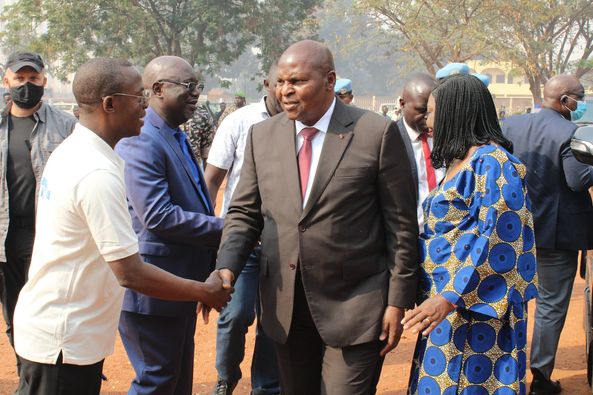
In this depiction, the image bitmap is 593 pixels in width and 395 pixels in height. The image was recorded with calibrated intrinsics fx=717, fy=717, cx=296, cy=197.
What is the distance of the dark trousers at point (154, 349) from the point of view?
11.8 ft

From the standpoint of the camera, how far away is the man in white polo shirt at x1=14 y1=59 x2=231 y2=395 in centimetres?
255

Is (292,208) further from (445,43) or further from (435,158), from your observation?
(445,43)

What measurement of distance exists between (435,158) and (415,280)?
1.90 ft

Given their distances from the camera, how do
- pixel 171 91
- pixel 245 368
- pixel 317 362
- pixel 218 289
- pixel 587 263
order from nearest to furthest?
pixel 218 289 < pixel 317 362 < pixel 171 91 < pixel 587 263 < pixel 245 368

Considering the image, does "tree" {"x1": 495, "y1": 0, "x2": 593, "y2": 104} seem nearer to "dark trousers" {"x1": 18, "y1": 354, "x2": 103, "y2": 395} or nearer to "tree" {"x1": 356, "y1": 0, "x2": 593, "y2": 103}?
"tree" {"x1": 356, "y1": 0, "x2": 593, "y2": 103}

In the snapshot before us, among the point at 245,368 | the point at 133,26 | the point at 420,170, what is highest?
the point at 133,26

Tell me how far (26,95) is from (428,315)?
314 centimetres

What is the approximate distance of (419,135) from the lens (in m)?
4.78

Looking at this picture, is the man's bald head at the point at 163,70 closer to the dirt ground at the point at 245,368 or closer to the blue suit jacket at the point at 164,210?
the blue suit jacket at the point at 164,210

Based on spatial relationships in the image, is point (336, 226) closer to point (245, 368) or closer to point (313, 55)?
point (313, 55)

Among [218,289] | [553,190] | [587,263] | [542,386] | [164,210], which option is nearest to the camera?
[218,289]

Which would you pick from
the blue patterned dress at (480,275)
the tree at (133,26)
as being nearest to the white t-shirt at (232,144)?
the blue patterned dress at (480,275)

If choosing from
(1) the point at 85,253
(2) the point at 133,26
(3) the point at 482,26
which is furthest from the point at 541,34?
(1) the point at 85,253

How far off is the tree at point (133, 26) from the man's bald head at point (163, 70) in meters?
19.9
